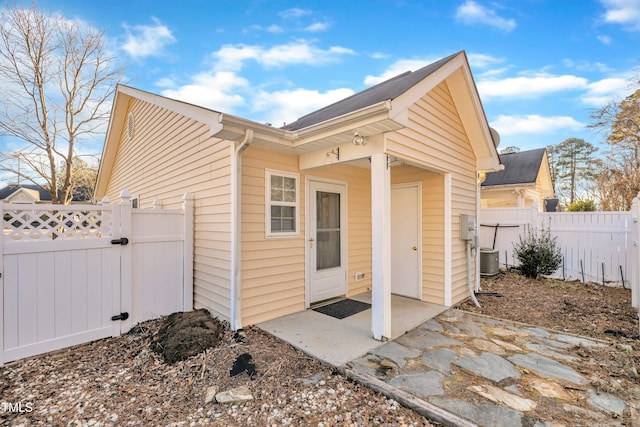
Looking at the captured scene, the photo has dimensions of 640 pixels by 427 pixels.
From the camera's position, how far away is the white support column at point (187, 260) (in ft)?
14.9

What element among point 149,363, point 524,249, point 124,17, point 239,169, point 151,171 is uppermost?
point 124,17

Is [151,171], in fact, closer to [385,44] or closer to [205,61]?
[205,61]

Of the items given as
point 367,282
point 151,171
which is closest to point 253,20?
point 151,171

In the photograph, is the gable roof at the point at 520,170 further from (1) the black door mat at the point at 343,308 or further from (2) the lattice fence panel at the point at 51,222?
(2) the lattice fence panel at the point at 51,222

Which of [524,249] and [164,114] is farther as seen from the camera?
[524,249]

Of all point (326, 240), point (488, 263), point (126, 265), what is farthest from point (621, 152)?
point (126, 265)

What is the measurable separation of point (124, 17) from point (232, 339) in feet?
28.5

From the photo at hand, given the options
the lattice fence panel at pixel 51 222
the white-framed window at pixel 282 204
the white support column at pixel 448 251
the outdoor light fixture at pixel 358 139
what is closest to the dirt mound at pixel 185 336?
the white-framed window at pixel 282 204

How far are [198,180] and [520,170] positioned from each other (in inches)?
503

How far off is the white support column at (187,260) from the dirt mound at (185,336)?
69 cm

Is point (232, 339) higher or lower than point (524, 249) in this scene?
lower

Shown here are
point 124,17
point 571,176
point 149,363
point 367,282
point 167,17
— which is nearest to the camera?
point 149,363

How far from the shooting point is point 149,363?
308 centimetres

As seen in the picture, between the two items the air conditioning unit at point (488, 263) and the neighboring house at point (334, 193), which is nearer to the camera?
the neighboring house at point (334, 193)
